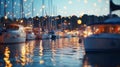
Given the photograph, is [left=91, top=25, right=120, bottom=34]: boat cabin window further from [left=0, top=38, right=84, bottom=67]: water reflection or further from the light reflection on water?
the light reflection on water

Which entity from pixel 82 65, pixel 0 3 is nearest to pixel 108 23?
pixel 82 65

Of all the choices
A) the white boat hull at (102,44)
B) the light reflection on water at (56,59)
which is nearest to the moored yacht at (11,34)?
the light reflection on water at (56,59)

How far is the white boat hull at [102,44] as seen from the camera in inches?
1137

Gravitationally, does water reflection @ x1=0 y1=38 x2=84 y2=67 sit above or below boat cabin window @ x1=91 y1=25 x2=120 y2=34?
below

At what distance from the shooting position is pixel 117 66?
18391 millimetres

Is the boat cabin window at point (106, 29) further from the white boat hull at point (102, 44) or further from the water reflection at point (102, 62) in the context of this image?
the water reflection at point (102, 62)

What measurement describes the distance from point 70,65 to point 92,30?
41.4ft

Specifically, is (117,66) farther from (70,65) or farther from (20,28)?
(20,28)

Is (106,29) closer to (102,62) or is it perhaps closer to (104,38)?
(104,38)

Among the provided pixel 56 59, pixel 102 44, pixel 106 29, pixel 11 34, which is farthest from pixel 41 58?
pixel 11 34

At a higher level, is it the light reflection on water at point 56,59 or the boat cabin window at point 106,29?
the boat cabin window at point 106,29

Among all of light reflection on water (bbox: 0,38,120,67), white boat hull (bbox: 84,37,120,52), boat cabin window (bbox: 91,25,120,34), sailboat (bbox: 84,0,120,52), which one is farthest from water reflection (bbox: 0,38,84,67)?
boat cabin window (bbox: 91,25,120,34)

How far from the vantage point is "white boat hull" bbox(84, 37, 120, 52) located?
94.7 ft

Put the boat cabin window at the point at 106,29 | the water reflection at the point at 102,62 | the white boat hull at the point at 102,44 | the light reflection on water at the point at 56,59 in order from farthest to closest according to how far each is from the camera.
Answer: the boat cabin window at the point at 106,29 < the white boat hull at the point at 102,44 < the light reflection on water at the point at 56,59 < the water reflection at the point at 102,62
